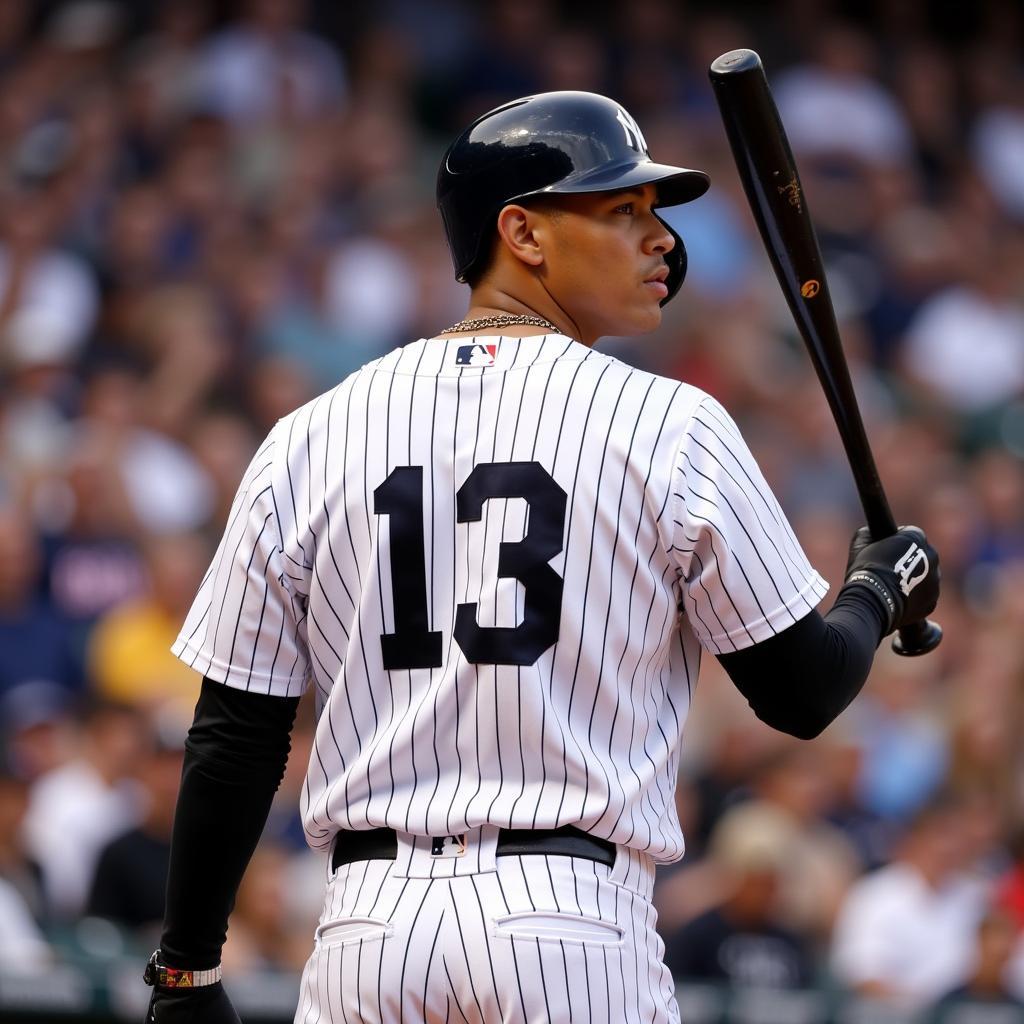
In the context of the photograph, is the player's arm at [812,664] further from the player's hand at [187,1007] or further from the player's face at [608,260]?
the player's hand at [187,1007]

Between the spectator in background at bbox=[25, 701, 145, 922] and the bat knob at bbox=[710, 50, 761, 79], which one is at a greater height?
the bat knob at bbox=[710, 50, 761, 79]

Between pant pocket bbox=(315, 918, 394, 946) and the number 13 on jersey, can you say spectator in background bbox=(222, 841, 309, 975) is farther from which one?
the number 13 on jersey

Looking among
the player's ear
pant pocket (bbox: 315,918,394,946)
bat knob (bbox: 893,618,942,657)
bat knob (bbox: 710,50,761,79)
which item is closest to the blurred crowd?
bat knob (bbox: 893,618,942,657)

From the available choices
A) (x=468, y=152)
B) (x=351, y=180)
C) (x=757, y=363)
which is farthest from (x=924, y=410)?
(x=468, y=152)

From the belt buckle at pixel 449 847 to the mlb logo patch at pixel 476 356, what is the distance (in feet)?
1.86

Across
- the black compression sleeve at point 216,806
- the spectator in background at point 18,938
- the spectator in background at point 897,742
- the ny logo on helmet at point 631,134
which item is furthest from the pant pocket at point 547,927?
the spectator in background at point 897,742

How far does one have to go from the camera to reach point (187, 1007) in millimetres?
2391

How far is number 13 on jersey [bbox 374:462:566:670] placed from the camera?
2.18 metres

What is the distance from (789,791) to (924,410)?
3.18 meters

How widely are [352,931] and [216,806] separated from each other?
0.27 metres

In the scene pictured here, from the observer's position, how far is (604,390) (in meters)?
2.26

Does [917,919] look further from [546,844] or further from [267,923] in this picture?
[546,844]

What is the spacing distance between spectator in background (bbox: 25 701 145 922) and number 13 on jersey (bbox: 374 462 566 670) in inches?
153

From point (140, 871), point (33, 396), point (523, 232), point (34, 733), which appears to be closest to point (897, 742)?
point (140, 871)
